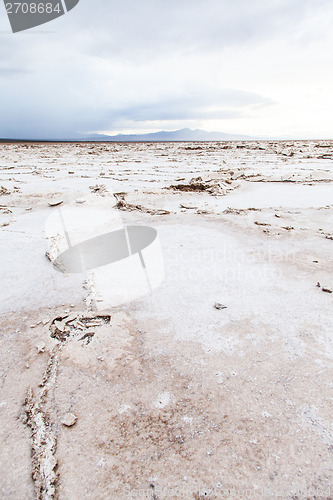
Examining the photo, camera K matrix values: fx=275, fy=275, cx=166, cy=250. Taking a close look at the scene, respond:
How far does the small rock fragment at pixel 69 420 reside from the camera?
155 cm

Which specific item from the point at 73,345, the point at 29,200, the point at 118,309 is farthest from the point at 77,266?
the point at 29,200

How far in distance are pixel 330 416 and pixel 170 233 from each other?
3289mm

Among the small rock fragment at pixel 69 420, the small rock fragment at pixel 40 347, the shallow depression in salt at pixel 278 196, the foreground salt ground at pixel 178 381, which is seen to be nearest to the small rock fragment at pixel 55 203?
the foreground salt ground at pixel 178 381

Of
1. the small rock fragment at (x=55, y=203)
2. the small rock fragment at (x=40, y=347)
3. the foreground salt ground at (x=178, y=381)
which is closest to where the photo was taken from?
the foreground salt ground at (x=178, y=381)

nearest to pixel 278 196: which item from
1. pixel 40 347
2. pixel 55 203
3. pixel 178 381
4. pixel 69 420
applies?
pixel 55 203

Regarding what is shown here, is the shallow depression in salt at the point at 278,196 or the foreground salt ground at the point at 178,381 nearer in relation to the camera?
the foreground salt ground at the point at 178,381

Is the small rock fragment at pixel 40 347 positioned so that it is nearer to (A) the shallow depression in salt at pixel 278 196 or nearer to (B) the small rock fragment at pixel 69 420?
(B) the small rock fragment at pixel 69 420

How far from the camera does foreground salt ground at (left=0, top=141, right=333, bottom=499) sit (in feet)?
4.36

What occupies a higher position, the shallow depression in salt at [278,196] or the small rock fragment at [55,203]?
the small rock fragment at [55,203]

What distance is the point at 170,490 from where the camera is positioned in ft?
4.18

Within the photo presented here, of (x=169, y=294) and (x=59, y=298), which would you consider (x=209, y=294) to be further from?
(x=59, y=298)

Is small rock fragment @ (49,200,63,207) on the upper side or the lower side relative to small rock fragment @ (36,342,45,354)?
lower

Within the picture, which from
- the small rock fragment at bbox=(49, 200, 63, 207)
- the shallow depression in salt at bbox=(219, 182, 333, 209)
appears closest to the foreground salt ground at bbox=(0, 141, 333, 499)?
the small rock fragment at bbox=(49, 200, 63, 207)

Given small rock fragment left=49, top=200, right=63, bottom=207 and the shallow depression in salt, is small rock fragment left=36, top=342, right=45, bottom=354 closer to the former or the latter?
small rock fragment left=49, top=200, right=63, bottom=207
